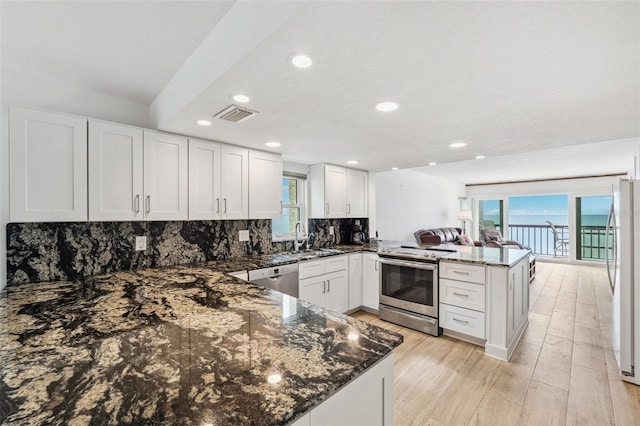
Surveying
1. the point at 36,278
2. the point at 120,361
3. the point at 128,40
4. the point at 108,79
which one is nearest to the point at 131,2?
the point at 128,40

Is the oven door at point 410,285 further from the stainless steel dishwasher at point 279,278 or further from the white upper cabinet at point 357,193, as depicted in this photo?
the stainless steel dishwasher at point 279,278

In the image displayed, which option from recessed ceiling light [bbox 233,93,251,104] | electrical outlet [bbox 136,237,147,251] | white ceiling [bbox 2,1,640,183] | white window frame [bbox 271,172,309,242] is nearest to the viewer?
white ceiling [bbox 2,1,640,183]

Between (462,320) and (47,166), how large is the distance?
3.76 m

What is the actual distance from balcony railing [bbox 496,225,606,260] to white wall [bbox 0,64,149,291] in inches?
390

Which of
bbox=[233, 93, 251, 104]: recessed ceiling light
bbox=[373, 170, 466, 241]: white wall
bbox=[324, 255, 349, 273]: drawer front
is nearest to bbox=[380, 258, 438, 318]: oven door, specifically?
bbox=[324, 255, 349, 273]: drawer front

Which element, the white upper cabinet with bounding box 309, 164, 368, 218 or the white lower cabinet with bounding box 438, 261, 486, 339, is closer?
the white lower cabinet with bounding box 438, 261, 486, 339

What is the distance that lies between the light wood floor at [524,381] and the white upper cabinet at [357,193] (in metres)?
1.61

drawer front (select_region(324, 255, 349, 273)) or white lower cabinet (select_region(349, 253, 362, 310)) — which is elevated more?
drawer front (select_region(324, 255, 349, 273))

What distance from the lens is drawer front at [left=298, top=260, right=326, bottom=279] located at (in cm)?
302

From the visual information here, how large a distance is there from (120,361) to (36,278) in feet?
5.68

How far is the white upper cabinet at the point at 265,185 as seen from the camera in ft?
9.58

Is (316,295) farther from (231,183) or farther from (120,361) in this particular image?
(120,361)

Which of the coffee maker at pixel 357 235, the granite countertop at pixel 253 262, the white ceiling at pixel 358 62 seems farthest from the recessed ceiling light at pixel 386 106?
the coffee maker at pixel 357 235

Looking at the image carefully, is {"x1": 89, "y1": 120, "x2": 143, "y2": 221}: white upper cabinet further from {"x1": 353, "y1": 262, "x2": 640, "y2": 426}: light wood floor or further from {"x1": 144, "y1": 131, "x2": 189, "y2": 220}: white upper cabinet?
{"x1": 353, "y1": 262, "x2": 640, "y2": 426}: light wood floor
